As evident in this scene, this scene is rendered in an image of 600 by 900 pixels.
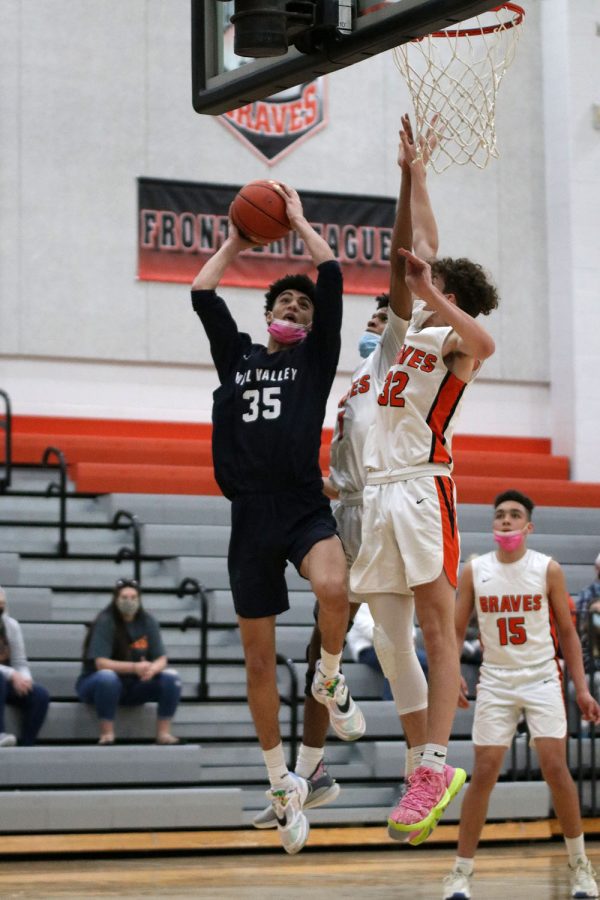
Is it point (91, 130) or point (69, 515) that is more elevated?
point (91, 130)

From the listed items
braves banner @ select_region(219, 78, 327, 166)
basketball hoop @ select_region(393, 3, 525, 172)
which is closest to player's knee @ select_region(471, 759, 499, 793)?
basketball hoop @ select_region(393, 3, 525, 172)

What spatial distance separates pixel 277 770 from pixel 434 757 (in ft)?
2.20

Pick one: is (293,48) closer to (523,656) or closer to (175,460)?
(523,656)

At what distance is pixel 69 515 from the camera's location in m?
12.3

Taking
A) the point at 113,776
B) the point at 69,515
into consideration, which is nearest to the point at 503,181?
the point at 69,515

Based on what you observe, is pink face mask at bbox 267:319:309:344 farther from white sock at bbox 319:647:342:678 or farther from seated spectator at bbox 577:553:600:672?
seated spectator at bbox 577:553:600:672

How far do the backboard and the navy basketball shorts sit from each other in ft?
5.06

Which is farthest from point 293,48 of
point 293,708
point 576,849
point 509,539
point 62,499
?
point 62,499

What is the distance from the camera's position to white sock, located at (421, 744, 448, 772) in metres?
5.54

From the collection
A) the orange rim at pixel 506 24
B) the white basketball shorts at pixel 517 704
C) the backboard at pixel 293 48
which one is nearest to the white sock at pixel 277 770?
the white basketball shorts at pixel 517 704

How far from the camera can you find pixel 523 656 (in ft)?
26.6

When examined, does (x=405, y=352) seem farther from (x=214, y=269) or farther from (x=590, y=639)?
(x=590, y=639)

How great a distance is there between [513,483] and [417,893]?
6.58m

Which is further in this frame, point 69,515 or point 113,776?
point 69,515
